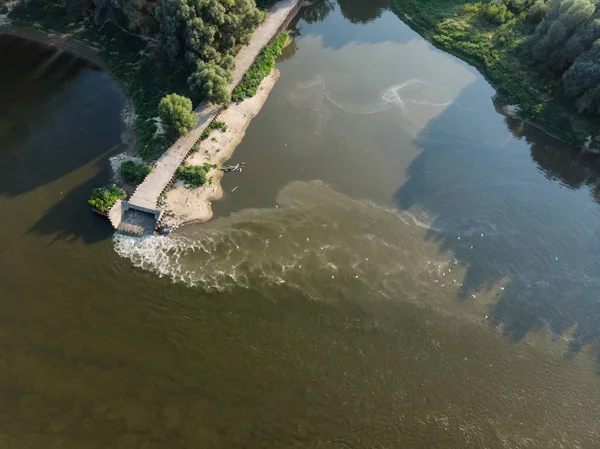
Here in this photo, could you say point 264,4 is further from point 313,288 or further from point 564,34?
point 313,288

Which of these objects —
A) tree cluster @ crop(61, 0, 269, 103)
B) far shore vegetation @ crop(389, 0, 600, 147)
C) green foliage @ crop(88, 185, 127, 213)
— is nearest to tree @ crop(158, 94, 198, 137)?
tree cluster @ crop(61, 0, 269, 103)

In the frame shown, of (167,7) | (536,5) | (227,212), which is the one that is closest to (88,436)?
(227,212)

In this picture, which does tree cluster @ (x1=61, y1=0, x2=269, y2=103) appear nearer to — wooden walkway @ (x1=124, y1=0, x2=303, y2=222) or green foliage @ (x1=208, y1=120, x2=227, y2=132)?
wooden walkway @ (x1=124, y1=0, x2=303, y2=222)

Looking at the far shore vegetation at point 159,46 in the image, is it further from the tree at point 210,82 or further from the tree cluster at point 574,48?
the tree cluster at point 574,48

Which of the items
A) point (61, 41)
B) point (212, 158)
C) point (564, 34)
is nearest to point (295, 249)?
point (212, 158)

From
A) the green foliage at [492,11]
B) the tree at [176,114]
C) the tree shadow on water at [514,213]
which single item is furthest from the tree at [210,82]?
the green foliage at [492,11]
